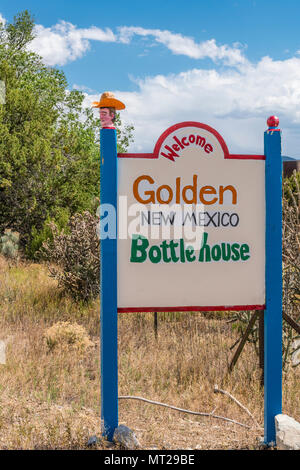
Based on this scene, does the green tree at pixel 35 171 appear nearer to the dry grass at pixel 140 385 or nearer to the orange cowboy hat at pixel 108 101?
the dry grass at pixel 140 385

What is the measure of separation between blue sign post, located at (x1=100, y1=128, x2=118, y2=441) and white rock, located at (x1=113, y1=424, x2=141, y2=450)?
6cm

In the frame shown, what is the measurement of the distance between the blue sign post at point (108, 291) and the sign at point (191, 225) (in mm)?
69

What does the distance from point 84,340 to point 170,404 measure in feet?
→ 6.47

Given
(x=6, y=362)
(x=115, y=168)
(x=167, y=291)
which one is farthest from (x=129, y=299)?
(x=6, y=362)

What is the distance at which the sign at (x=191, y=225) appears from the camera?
3.54 metres

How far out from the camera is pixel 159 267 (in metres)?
3.57

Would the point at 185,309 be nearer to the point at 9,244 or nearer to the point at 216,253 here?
the point at 216,253

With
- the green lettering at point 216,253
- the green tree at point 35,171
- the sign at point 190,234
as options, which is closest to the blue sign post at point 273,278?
the sign at point 190,234

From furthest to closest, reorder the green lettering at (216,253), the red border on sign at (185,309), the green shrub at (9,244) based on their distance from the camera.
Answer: the green shrub at (9,244)
the green lettering at (216,253)
the red border on sign at (185,309)

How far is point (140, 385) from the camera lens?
4.79 metres

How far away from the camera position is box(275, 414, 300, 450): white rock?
3303mm

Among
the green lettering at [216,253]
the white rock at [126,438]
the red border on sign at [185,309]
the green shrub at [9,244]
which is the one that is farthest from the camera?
the green shrub at [9,244]

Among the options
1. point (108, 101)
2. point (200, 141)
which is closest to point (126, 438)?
Result: point (200, 141)
